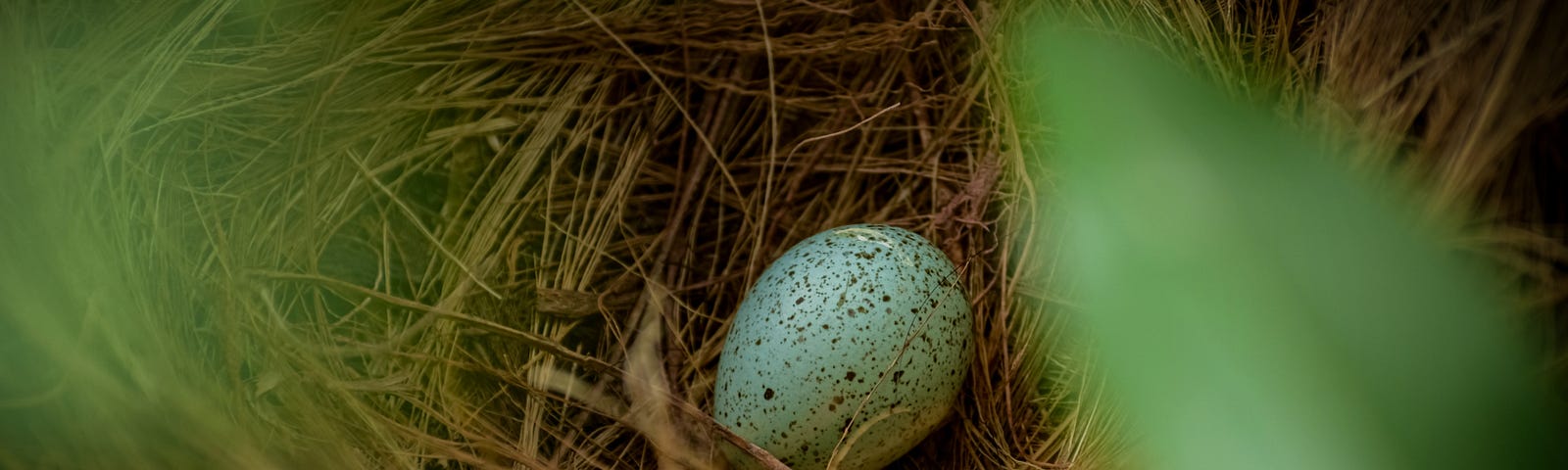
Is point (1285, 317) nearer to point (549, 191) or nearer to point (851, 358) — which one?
point (851, 358)

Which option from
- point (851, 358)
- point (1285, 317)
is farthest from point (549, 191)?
point (1285, 317)

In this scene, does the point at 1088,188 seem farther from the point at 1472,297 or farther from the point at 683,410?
the point at 683,410

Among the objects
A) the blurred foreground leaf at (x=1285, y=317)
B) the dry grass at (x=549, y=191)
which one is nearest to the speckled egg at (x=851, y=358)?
the dry grass at (x=549, y=191)

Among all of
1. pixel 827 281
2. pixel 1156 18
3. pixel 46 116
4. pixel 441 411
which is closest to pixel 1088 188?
pixel 1156 18

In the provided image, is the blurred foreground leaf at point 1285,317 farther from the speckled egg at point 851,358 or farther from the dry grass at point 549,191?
the speckled egg at point 851,358

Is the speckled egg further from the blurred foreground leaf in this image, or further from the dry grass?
the blurred foreground leaf

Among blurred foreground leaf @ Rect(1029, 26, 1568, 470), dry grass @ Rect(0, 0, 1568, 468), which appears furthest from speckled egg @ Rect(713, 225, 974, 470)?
blurred foreground leaf @ Rect(1029, 26, 1568, 470)
